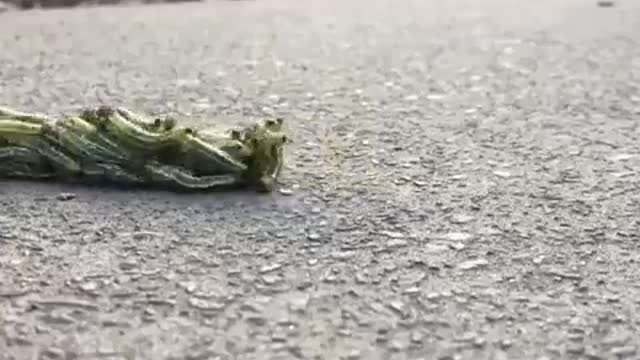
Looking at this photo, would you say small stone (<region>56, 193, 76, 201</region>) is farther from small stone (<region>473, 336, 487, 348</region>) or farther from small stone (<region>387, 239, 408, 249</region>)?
small stone (<region>473, 336, 487, 348</region>)

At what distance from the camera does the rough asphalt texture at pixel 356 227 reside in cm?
76

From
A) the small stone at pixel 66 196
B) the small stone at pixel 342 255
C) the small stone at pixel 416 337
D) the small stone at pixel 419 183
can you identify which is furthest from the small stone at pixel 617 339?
the small stone at pixel 66 196

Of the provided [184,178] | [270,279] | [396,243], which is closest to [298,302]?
[270,279]

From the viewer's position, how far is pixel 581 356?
28.7 inches

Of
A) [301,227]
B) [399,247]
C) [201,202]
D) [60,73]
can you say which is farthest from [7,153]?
[60,73]

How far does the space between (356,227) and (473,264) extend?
13cm

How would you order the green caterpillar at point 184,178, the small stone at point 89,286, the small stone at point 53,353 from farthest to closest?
1. the green caterpillar at point 184,178
2. the small stone at point 89,286
3. the small stone at point 53,353

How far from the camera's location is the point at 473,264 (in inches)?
34.8

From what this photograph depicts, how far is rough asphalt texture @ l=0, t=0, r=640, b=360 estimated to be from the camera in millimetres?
757

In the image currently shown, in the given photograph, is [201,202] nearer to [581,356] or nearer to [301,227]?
[301,227]

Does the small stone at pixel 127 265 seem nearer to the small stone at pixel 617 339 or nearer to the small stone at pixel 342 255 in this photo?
the small stone at pixel 342 255

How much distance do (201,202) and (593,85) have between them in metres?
0.85

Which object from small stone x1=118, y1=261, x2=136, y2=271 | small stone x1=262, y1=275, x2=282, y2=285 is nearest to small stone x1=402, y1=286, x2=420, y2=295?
small stone x1=262, y1=275, x2=282, y2=285

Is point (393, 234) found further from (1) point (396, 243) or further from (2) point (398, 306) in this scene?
(2) point (398, 306)
